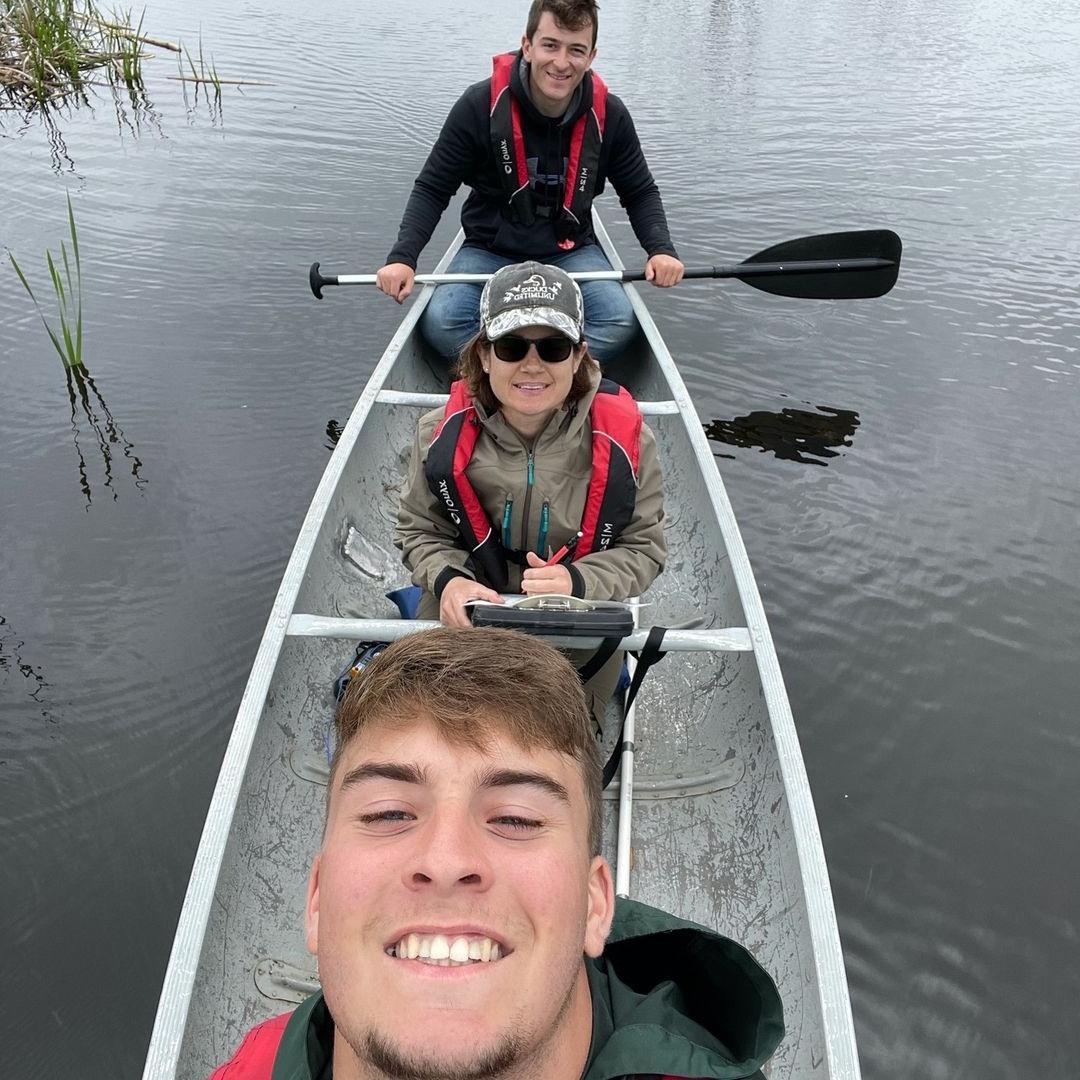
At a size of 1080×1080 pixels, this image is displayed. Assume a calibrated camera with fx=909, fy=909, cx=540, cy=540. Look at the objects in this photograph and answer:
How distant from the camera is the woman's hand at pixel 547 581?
2570mm

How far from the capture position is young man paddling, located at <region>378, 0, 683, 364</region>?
4.72 meters

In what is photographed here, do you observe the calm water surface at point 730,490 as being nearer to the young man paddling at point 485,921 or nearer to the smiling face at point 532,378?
the young man paddling at point 485,921

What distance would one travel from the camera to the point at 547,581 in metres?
2.58

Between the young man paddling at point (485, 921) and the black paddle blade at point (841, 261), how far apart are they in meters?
4.60

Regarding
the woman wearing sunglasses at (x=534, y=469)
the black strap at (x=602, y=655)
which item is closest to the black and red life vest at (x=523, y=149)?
the woman wearing sunglasses at (x=534, y=469)

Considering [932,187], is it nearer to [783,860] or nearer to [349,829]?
[783,860]

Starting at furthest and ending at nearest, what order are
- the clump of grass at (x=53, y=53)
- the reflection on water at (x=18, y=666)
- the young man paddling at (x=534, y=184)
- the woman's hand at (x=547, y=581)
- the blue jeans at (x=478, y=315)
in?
the clump of grass at (x=53, y=53)
the blue jeans at (x=478, y=315)
the young man paddling at (x=534, y=184)
the reflection on water at (x=18, y=666)
the woman's hand at (x=547, y=581)

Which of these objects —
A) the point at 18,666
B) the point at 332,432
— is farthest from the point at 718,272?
the point at 18,666

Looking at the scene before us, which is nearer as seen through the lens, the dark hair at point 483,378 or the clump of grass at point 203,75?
the dark hair at point 483,378

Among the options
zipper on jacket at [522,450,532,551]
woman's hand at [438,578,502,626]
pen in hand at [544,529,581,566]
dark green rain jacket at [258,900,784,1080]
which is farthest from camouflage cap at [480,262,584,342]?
dark green rain jacket at [258,900,784,1080]

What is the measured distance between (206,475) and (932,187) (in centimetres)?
808

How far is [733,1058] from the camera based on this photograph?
139 cm

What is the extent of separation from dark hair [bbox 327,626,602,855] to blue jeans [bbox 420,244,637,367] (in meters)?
3.76

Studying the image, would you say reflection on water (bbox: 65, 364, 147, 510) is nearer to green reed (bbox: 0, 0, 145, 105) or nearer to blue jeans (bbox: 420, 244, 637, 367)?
blue jeans (bbox: 420, 244, 637, 367)
